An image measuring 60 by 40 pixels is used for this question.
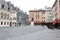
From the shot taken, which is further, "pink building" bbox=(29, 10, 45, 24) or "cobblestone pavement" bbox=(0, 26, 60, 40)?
"pink building" bbox=(29, 10, 45, 24)

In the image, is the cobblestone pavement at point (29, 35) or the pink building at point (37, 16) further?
the pink building at point (37, 16)

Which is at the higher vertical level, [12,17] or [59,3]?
[59,3]

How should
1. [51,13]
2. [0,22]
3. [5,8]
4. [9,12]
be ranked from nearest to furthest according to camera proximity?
[0,22], [5,8], [9,12], [51,13]

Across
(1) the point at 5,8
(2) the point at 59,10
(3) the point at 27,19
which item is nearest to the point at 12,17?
(1) the point at 5,8

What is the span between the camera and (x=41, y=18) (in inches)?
5143

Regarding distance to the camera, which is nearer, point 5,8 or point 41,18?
point 5,8

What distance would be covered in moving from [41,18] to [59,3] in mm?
54635

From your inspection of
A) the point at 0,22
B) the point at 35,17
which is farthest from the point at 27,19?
the point at 0,22

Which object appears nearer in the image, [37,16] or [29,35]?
[29,35]

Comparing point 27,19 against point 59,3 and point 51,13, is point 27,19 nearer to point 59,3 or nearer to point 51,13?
point 51,13

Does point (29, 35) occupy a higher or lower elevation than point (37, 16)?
lower

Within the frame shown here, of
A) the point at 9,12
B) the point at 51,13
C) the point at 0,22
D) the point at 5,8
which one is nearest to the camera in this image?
the point at 0,22

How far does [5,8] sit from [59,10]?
23362 mm

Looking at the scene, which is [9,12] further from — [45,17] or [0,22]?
[45,17]
